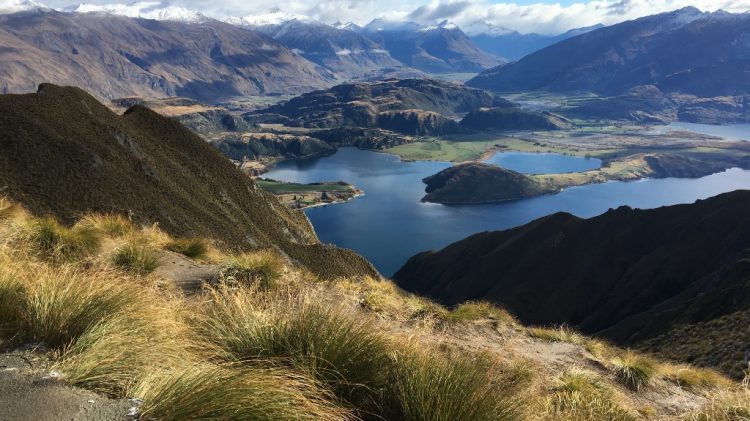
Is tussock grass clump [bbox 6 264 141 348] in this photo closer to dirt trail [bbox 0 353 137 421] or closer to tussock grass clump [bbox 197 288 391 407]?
dirt trail [bbox 0 353 137 421]

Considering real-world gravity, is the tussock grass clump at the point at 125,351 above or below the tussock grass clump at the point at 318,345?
above

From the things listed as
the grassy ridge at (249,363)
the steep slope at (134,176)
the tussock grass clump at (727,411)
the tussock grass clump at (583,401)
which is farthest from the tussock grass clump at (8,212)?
the tussock grass clump at (727,411)

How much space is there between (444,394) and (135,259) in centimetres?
881

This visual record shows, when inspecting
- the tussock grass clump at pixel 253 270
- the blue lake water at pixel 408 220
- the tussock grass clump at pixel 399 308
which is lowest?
the blue lake water at pixel 408 220

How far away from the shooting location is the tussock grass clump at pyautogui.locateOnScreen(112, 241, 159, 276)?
10281mm

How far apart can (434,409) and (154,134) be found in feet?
155

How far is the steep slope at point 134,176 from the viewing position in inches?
1122

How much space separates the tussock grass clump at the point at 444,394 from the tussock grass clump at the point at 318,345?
35 centimetres

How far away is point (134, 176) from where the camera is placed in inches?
1346

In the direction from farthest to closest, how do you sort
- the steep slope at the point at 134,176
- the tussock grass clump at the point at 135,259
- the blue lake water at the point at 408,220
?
the blue lake water at the point at 408,220 → the steep slope at the point at 134,176 → the tussock grass clump at the point at 135,259

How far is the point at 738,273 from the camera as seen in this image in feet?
147

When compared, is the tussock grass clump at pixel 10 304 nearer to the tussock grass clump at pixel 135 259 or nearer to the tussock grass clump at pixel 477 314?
the tussock grass clump at pixel 135 259

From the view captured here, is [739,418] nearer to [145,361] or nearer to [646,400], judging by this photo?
[646,400]

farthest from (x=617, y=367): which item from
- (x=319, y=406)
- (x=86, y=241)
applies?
(x=86, y=241)
